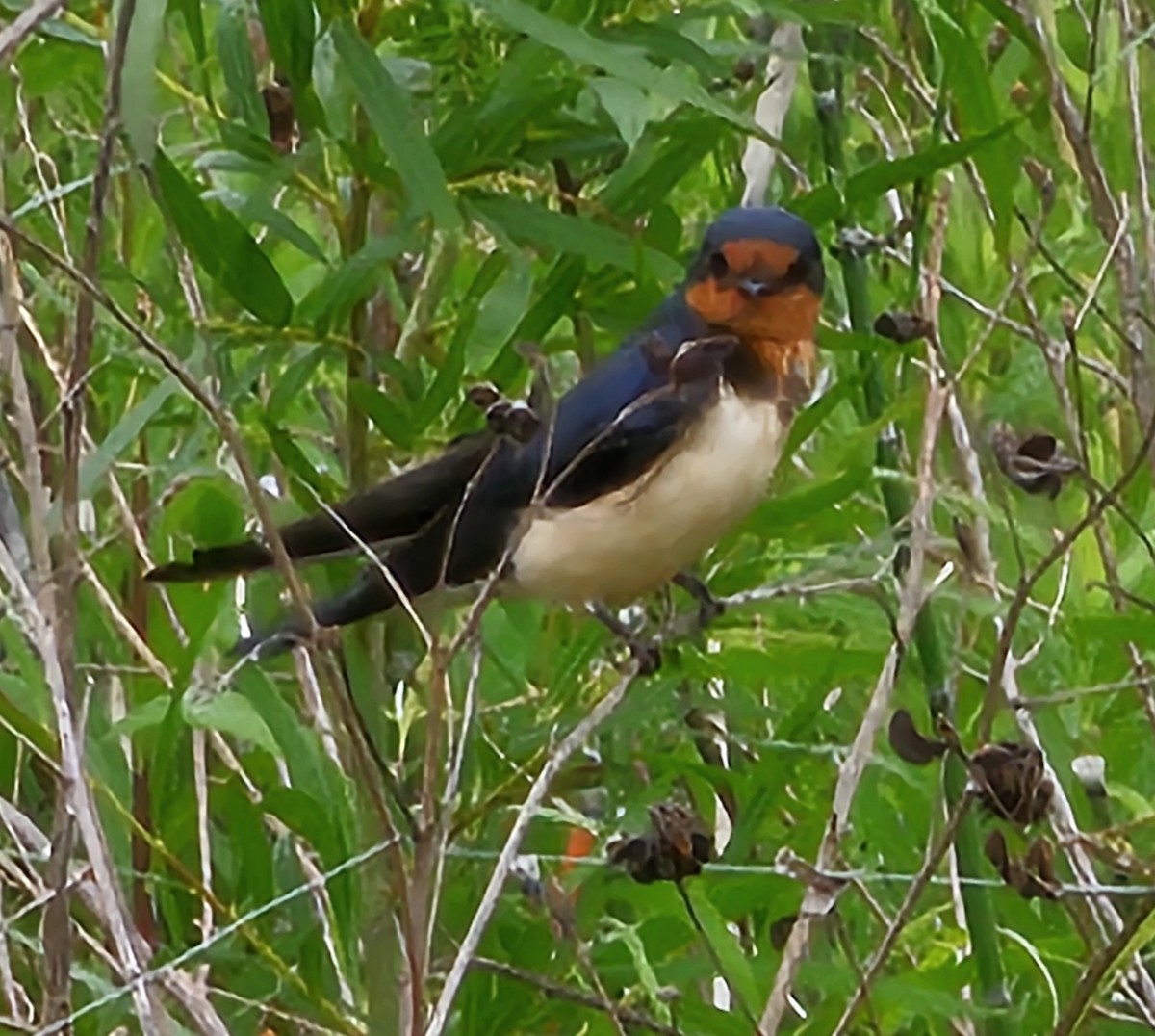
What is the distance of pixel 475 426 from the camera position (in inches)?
42.4

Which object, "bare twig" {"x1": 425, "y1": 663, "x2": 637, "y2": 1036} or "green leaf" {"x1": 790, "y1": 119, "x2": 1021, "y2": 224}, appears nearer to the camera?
"bare twig" {"x1": 425, "y1": 663, "x2": 637, "y2": 1036}

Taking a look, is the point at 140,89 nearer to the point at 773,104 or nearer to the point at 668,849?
the point at 668,849

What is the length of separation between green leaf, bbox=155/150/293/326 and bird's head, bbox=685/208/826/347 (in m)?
0.28

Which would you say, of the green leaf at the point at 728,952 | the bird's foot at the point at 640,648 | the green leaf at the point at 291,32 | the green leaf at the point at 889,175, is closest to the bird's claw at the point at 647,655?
the bird's foot at the point at 640,648

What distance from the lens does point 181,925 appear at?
1172 millimetres

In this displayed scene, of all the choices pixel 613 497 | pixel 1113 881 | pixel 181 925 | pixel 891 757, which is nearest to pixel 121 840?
pixel 181 925

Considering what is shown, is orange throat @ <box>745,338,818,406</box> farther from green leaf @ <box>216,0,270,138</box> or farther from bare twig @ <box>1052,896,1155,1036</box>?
bare twig @ <box>1052,896,1155,1036</box>

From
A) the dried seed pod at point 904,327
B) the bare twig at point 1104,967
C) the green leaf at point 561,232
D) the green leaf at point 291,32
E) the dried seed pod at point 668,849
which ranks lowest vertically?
the bare twig at point 1104,967

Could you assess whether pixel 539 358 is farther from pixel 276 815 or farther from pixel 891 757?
pixel 891 757

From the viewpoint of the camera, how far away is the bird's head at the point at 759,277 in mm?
1126

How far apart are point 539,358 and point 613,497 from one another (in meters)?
0.39

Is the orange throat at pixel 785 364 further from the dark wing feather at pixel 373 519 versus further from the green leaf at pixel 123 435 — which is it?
the green leaf at pixel 123 435

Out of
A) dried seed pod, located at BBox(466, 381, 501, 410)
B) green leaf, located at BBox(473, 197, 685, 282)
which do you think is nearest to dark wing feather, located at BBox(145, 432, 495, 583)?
green leaf, located at BBox(473, 197, 685, 282)

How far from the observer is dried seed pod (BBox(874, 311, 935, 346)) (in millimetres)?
863
